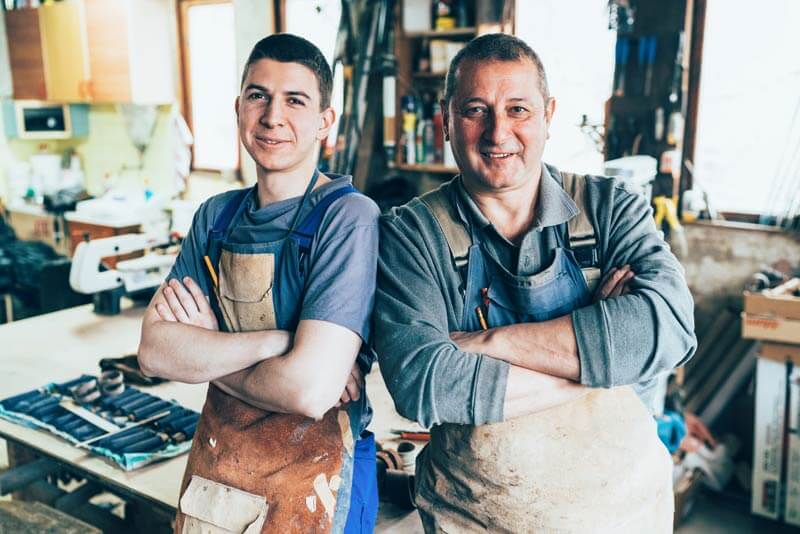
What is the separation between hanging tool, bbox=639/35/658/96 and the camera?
387cm

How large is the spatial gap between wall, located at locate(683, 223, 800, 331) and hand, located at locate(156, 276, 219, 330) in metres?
3.02

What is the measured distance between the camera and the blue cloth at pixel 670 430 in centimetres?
316

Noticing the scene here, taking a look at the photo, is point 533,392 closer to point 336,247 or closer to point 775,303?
point 336,247

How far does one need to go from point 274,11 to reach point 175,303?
4291 millimetres

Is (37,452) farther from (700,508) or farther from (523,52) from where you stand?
(700,508)

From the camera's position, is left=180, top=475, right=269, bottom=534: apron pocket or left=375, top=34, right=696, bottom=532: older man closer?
left=375, top=34, right=696, bottom=532: older man

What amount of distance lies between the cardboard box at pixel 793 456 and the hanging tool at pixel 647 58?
1548 millimetres

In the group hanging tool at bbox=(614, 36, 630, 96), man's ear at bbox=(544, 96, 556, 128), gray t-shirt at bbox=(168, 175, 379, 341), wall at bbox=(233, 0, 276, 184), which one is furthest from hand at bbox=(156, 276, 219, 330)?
wall at bbox=(233, 0, 276, 184)

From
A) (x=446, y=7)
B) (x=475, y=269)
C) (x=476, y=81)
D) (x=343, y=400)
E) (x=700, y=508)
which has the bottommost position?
(x=700, y=508)

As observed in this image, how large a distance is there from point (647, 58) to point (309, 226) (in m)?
2.90

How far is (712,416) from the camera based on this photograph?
3.97 m

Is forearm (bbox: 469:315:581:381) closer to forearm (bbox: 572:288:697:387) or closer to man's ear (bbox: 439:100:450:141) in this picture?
forearm (bbox: 572:288:697:387)

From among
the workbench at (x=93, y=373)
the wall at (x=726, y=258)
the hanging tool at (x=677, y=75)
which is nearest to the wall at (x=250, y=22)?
the workbench at (x=93, y=373)

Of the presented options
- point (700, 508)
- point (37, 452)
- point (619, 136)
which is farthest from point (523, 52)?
point (700, 508)
